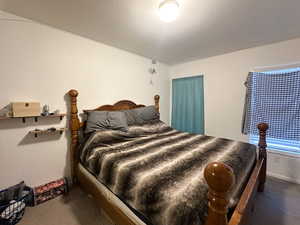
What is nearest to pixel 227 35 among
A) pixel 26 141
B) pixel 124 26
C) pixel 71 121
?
pixel 124 26

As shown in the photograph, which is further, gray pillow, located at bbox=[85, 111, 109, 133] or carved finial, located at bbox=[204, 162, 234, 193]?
gray pillow, located at bbox=[85, 111, 109, 133]

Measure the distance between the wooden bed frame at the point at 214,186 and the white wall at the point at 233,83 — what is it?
0.82 meters

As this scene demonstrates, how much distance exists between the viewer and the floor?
1.55 metres

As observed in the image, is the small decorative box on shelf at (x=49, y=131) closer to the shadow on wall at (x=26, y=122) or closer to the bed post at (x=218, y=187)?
the shadow on wall at (x=26, y=122)

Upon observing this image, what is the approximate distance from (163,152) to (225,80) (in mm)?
2330

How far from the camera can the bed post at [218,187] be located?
A: 63cm

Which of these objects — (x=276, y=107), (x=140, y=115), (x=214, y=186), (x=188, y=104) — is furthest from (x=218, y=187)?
(x=188, y=104)

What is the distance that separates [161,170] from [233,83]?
2.60 metres

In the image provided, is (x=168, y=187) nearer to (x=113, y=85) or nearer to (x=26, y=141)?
(x=26, y=141)

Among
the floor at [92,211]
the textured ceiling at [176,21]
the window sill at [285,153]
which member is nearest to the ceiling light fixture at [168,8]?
the textured ceiling at [176,21]

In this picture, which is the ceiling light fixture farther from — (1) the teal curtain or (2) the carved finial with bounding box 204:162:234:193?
(1) the teal curtain

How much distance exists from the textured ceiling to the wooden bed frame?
1.00m

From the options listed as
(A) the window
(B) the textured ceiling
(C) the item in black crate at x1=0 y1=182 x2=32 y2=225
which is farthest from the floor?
(B) the textured ceiling

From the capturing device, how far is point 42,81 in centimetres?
194
